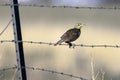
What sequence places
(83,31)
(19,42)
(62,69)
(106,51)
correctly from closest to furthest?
1. (19,42)
2. (62,69)
3. (106,51)
4. (83,31)

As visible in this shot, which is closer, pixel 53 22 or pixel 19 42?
pixel 19 42

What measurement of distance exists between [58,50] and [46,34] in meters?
1.14

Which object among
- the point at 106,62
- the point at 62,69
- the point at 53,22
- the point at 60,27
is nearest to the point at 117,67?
the point at 106,62

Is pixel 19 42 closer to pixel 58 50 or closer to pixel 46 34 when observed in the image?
Result: pixel 58 50

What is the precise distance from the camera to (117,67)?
26.0 feet

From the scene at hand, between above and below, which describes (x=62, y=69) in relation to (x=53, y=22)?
below

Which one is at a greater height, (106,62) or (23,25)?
(23,25)

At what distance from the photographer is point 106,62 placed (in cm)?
806

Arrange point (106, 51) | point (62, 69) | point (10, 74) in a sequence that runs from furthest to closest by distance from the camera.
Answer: point (106, 51)
point (62, 69)
point (10, 74)

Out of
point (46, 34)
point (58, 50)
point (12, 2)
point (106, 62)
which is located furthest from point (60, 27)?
point (12, 2)

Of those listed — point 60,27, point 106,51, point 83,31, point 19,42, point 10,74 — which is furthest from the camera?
point 60,27

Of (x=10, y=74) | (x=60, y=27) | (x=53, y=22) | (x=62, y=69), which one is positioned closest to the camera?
(x=10, y=74)

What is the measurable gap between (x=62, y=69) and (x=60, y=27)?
2755mm

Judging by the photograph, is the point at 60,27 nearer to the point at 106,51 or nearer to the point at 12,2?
the point at 106,51
